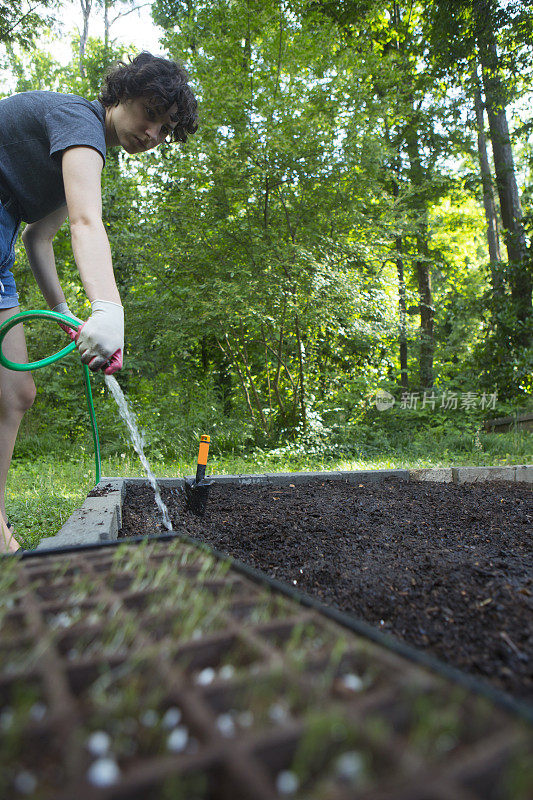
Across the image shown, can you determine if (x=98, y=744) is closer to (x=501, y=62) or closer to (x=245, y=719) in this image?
(x=245, y=719)

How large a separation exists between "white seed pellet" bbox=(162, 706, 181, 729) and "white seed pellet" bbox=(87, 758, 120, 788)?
8cm

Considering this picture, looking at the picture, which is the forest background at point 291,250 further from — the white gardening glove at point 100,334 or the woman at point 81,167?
the white gardening glove at point 100,334

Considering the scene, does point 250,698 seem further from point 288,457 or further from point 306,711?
point 288,457

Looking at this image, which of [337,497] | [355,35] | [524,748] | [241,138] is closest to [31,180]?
[524,748]

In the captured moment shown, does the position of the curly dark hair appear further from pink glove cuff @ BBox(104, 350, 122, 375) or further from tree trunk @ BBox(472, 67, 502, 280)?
tree trunk @ BBox(472, 67, 502, 280)

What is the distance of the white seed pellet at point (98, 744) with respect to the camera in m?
0.53

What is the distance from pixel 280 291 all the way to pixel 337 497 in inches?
122

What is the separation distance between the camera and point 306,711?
0.61 meters

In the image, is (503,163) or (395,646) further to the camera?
(503,163)

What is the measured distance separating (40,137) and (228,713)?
1.96 m

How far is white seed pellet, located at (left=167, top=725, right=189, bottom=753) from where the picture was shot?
1.80 ft

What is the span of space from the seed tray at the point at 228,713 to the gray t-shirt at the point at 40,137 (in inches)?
59.2

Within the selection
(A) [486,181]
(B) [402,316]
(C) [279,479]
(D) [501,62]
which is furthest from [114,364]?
(A) [486,181]

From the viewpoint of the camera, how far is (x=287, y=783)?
0.50m
